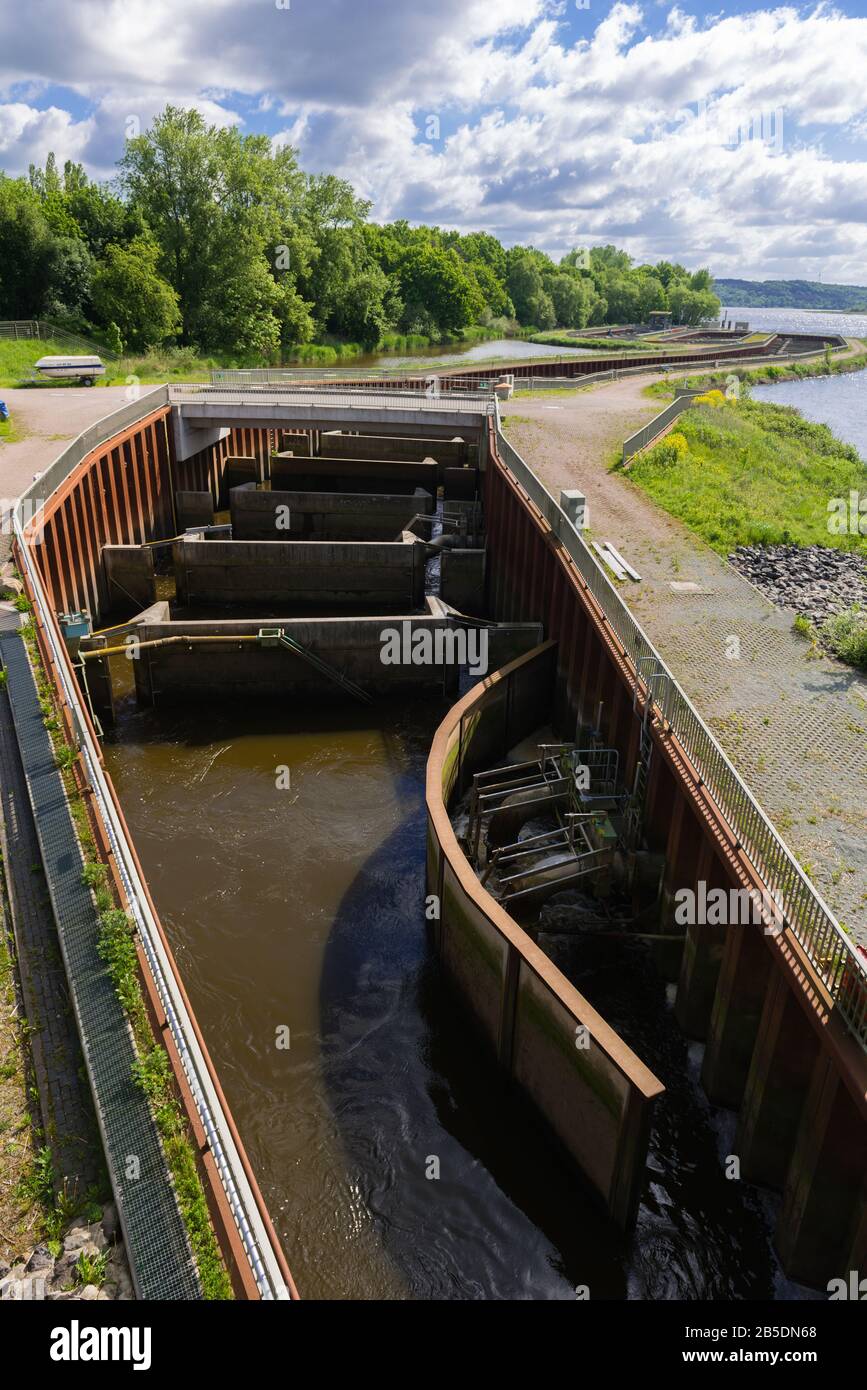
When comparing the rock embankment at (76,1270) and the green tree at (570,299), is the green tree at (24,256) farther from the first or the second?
the green tree at (570,299)

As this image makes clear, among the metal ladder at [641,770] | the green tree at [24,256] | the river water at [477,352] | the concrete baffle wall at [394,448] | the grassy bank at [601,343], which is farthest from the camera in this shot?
the grassy bank at [601,343]

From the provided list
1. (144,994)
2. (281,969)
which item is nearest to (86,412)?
(281,969)

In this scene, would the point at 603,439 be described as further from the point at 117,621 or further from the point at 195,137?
the point at 195,137

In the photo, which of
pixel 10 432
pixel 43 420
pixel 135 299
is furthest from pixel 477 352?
pixel 10 432

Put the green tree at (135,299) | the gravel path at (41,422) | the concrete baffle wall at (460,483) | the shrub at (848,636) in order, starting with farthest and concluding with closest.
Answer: the green tree at (135,299) → the concrete baffle wall at (460,483) → the gravel path at (41,422) → the shrub at (848,636)

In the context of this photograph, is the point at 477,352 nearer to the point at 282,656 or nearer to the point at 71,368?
the point at 71,368

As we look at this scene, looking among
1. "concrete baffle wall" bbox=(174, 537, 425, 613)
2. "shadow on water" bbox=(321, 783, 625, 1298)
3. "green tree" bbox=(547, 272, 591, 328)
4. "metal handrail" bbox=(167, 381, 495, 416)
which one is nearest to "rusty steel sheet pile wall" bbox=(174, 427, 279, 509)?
"metal handrail" bbox=(167, 381, 495, 416)

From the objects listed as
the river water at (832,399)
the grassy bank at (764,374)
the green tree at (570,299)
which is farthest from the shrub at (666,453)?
the green tree at (570,299)
